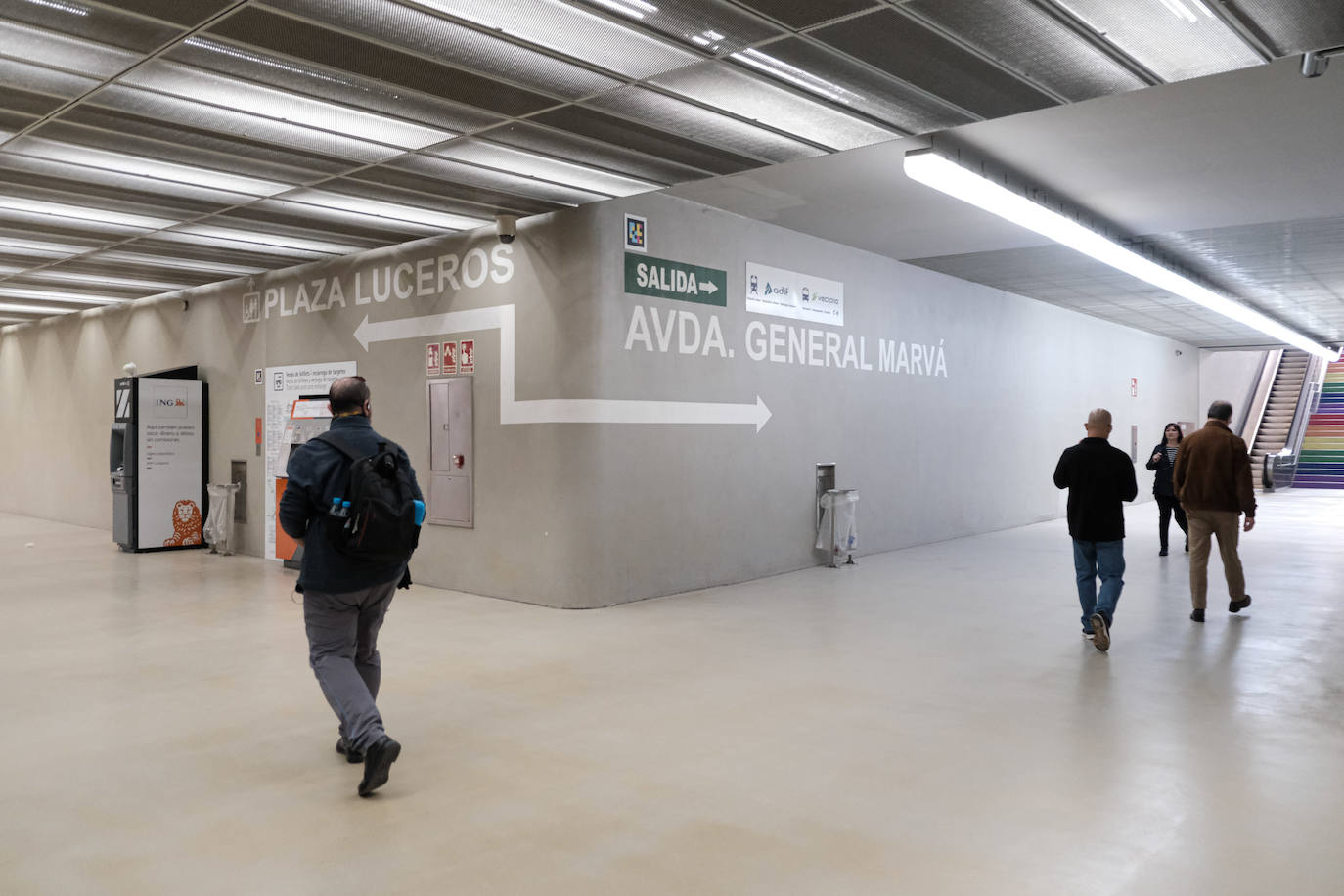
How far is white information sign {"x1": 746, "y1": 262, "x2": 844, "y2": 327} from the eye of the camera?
8359 millimetres

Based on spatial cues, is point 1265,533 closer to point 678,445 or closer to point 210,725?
point 678,445

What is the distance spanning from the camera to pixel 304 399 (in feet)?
29.4

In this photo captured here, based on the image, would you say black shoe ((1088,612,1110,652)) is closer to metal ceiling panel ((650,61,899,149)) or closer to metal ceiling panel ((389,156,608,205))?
metal ceiling panel ((650,61,899,149))

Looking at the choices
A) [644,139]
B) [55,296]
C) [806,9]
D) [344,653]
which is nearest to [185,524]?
[55,296]

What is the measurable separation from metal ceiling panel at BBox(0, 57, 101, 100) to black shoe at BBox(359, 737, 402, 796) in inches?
130

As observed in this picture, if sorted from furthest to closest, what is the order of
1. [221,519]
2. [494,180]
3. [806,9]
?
[221,519], [494,180], [806,9]

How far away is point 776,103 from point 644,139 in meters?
0.87

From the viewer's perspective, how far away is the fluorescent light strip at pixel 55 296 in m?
11.2

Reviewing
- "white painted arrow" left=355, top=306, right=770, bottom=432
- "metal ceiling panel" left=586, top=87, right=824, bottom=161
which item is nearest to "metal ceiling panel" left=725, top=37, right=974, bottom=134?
"metal ceiling panel" left=586, top=87, right=824, bottom=161

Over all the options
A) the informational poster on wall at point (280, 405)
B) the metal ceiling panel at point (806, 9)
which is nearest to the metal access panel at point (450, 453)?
the informational poster on wall at point (280, 405)

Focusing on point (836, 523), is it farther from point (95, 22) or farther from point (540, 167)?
point (95, 22)

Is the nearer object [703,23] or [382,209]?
[703,23]

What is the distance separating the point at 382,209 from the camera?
6.84 meters

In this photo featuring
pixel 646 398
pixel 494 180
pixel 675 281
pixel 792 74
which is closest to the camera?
pixel 792 74
